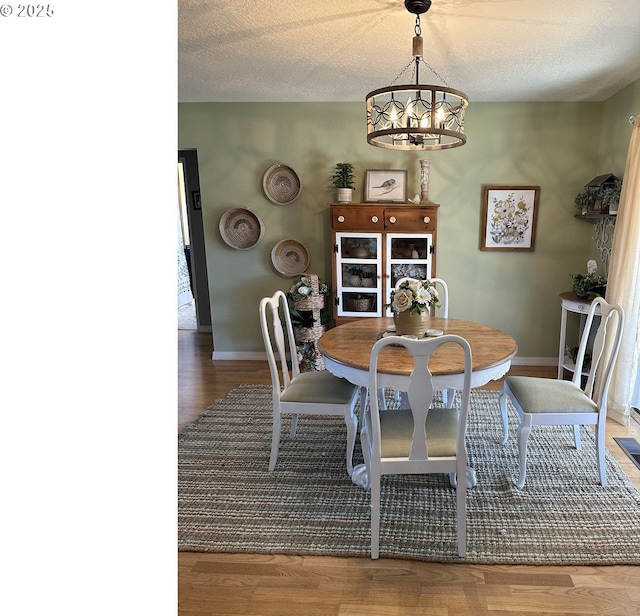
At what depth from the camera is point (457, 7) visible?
2195 millimetres

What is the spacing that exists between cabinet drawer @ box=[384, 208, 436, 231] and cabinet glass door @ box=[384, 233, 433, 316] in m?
0.06

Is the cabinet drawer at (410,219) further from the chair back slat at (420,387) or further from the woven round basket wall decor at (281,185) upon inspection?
the chair back slat at (420,387)

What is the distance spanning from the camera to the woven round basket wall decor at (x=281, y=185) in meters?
4.22

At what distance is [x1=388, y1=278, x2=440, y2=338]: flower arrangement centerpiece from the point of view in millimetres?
2432

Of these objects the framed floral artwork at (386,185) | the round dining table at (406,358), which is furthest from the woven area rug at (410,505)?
the framed floral artwork at (386,185)

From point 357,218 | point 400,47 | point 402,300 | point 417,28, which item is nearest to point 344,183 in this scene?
point 357,218

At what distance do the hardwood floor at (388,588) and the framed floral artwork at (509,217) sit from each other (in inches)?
114

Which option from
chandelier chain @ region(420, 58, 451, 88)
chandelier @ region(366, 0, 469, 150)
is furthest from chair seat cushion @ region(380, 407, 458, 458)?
chandelier chain @ region(420, 58, 451, 88)

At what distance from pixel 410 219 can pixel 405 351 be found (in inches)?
74.8

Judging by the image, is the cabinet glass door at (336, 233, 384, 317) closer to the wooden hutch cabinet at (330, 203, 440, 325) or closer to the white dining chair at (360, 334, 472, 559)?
the wooden hutch cabinet at (330, 203, 440, 325)

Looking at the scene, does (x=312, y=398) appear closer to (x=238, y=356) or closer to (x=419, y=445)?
(x=419, y=445)
